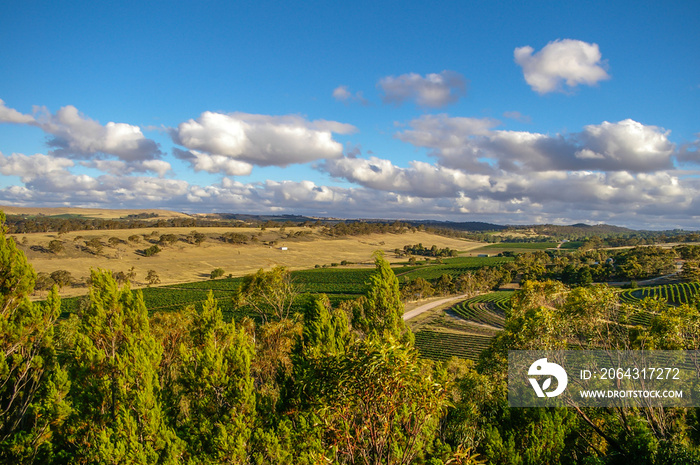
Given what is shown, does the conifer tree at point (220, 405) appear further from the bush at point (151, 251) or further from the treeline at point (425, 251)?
the treeline at point (425, 251)

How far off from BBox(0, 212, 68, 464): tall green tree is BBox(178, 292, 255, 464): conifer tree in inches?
223

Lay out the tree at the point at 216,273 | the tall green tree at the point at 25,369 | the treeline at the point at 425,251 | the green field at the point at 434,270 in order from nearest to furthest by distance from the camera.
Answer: the tall green tree at the point at 25,369 < the tree at the point at 216,273 < the green field at the point at 434,270 < the treeline at the point at 425,251

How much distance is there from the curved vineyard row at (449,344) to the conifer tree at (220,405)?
36353mm

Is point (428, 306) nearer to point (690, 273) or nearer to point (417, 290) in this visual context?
point (417, 290)

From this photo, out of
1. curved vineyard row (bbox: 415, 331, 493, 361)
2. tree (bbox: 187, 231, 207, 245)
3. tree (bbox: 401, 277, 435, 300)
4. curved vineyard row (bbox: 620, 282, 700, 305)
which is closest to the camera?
curved vineyard row (bbox: 415, 331, 493, 361)

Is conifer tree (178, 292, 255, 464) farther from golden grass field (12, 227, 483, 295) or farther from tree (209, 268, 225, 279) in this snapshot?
tree (209, 268, 225, 279)

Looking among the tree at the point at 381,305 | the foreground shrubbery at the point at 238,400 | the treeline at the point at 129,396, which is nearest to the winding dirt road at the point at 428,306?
the tree at the point at 381,305

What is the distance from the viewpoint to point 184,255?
12481 cm

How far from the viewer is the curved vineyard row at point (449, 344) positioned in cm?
5006

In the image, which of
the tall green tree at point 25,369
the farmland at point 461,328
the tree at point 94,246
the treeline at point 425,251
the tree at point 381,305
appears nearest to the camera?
the tall green tree at point 25,369

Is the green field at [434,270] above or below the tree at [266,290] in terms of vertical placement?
below


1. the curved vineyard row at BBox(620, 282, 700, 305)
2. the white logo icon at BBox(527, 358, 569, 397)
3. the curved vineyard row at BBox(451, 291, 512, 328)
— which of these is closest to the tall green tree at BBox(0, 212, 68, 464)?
the white logo icon at BBox(527, 358, 569, 397)

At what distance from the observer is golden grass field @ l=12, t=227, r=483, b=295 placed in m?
102

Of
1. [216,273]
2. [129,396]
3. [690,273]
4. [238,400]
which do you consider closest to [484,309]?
[690,273]
